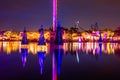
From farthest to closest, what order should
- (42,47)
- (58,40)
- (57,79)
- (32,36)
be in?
(32,36)
(58,40)
(42,47)
(57,79)

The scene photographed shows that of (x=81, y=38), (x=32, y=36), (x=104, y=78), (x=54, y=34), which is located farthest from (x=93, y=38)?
(x=104, y=78)

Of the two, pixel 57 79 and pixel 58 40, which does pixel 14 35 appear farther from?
pixel 57 79

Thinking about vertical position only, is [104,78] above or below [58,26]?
below

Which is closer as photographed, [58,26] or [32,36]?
[58,26]

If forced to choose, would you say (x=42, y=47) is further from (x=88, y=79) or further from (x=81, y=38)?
(x=81, y=38)

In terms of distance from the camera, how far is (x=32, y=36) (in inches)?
5084

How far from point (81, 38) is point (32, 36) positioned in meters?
19.4

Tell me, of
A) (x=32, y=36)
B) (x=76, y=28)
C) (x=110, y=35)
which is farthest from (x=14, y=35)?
(x=110, y=35)

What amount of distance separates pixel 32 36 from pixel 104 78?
11565 centimetres

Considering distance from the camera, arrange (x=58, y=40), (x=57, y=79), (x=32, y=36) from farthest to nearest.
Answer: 1. (x=32, y=36)
2. (x=58, y=40)
3. (x=57, y=79)

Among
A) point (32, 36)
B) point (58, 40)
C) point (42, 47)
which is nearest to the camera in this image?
point (42, 47)

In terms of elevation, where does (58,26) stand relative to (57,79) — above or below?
above

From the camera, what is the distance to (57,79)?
547 inches

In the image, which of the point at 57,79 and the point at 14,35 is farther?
the point at 14,35
